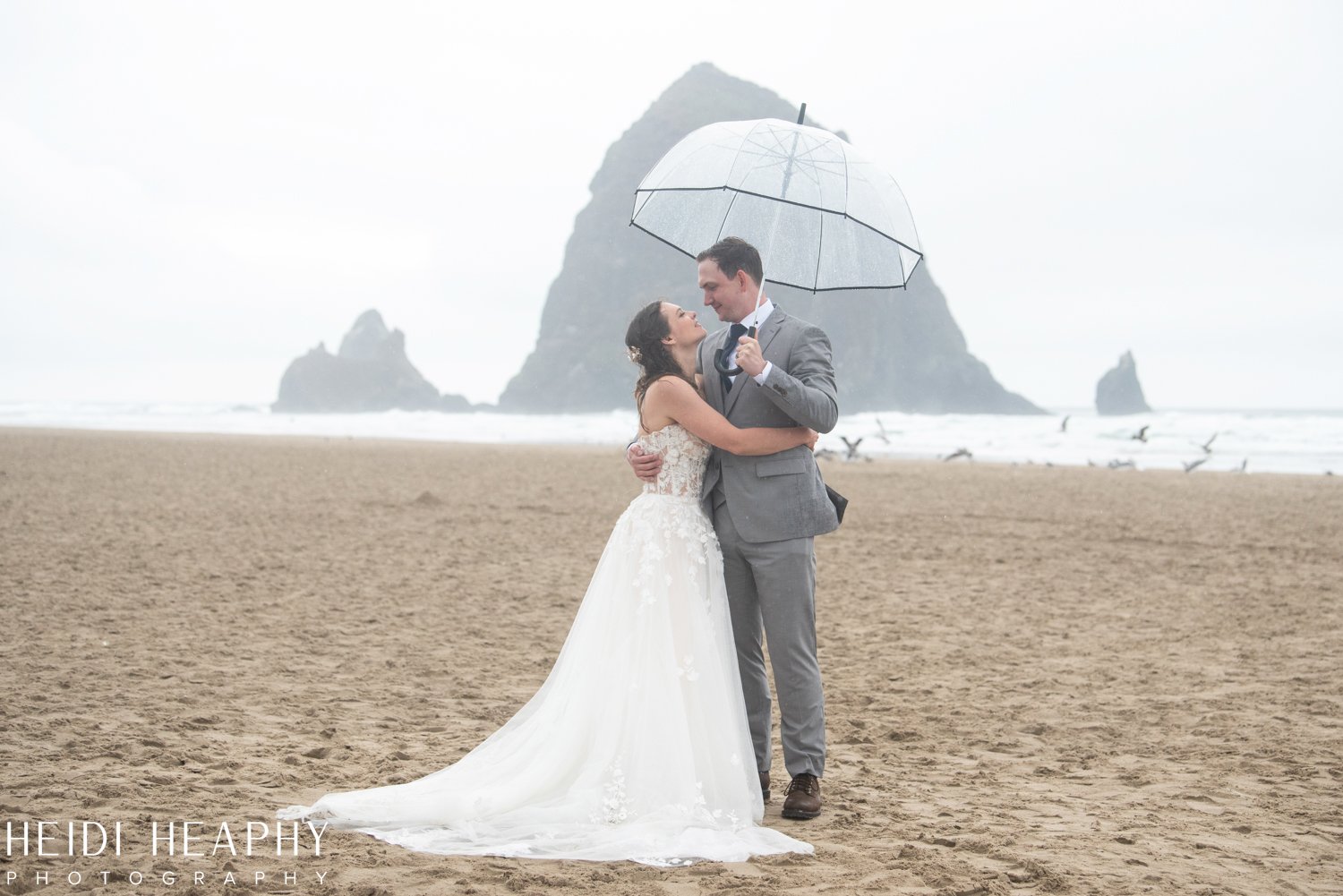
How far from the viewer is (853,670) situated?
6.29 m

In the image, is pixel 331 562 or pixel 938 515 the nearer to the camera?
pixel 331 562

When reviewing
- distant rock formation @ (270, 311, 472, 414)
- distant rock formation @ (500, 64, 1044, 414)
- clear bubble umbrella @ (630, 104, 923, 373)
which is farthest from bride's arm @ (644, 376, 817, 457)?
distant rock formation @ (270, 311, 472, 414)

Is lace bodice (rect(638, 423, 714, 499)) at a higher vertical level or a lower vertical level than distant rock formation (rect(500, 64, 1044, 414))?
lower

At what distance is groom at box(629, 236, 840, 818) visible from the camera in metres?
3.70

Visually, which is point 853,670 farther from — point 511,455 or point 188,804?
point 511,455

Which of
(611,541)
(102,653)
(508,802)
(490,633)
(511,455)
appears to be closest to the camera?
(508,802)

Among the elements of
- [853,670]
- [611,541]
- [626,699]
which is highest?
[611,541]

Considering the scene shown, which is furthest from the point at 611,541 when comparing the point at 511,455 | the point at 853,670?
the point at 511,455

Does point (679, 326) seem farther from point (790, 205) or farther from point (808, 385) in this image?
point (790, 205)

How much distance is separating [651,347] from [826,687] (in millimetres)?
2893

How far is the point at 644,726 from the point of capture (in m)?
3.56

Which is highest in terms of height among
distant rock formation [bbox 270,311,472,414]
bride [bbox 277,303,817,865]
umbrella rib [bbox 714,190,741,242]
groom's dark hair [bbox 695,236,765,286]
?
distant rock formation [bbox 270,311,472,414]

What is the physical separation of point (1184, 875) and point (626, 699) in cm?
178

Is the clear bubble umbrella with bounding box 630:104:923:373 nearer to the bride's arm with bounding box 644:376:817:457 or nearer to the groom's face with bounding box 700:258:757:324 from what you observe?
the groom's face with bounding box 700:258:757:324
